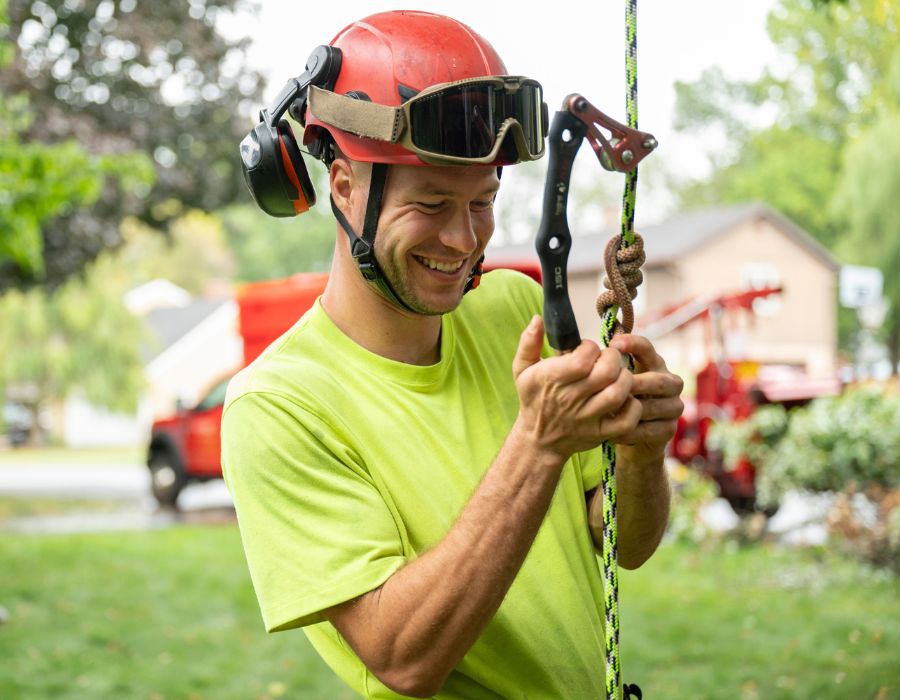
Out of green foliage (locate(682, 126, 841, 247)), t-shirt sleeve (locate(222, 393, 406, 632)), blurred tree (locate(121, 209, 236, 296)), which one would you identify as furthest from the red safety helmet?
blurred tree (locate(121, 209, 236, 296))

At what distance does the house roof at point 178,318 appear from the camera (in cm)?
5412

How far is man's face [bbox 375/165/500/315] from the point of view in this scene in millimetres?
1935

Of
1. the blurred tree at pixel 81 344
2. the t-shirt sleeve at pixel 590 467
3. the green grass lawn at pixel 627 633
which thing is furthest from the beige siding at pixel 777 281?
the t-shirt sleeve at pixel 590 467

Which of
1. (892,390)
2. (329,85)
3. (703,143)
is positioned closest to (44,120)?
(892,390)

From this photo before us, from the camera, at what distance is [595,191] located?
60.5 metres

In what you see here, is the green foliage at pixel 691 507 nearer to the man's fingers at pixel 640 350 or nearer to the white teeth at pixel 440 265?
the white teeth at pixel 440 265

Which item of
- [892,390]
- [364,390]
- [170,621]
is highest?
[364,390]

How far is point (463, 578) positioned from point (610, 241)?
0.54 meters

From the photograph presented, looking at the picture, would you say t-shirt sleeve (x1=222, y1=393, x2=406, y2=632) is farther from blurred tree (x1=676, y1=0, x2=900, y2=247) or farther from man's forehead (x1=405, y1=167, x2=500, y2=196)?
blurred tree (x1=676, y1=0, x2=900, y2=247)

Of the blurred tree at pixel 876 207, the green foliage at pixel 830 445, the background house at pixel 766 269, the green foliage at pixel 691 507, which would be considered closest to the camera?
the green foliage at pixel 830 445

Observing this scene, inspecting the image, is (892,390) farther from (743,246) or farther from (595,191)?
(595,191)

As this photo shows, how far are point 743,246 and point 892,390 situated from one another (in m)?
32.7

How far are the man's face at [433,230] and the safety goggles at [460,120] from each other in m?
0.05

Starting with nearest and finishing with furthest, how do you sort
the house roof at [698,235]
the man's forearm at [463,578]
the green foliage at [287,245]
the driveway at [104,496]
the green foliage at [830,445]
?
the man's forearm at [463,578], the green foliage at [830,445], the driveway at [104,496], the house roof at [698,235], the green foliage at [287,245]
